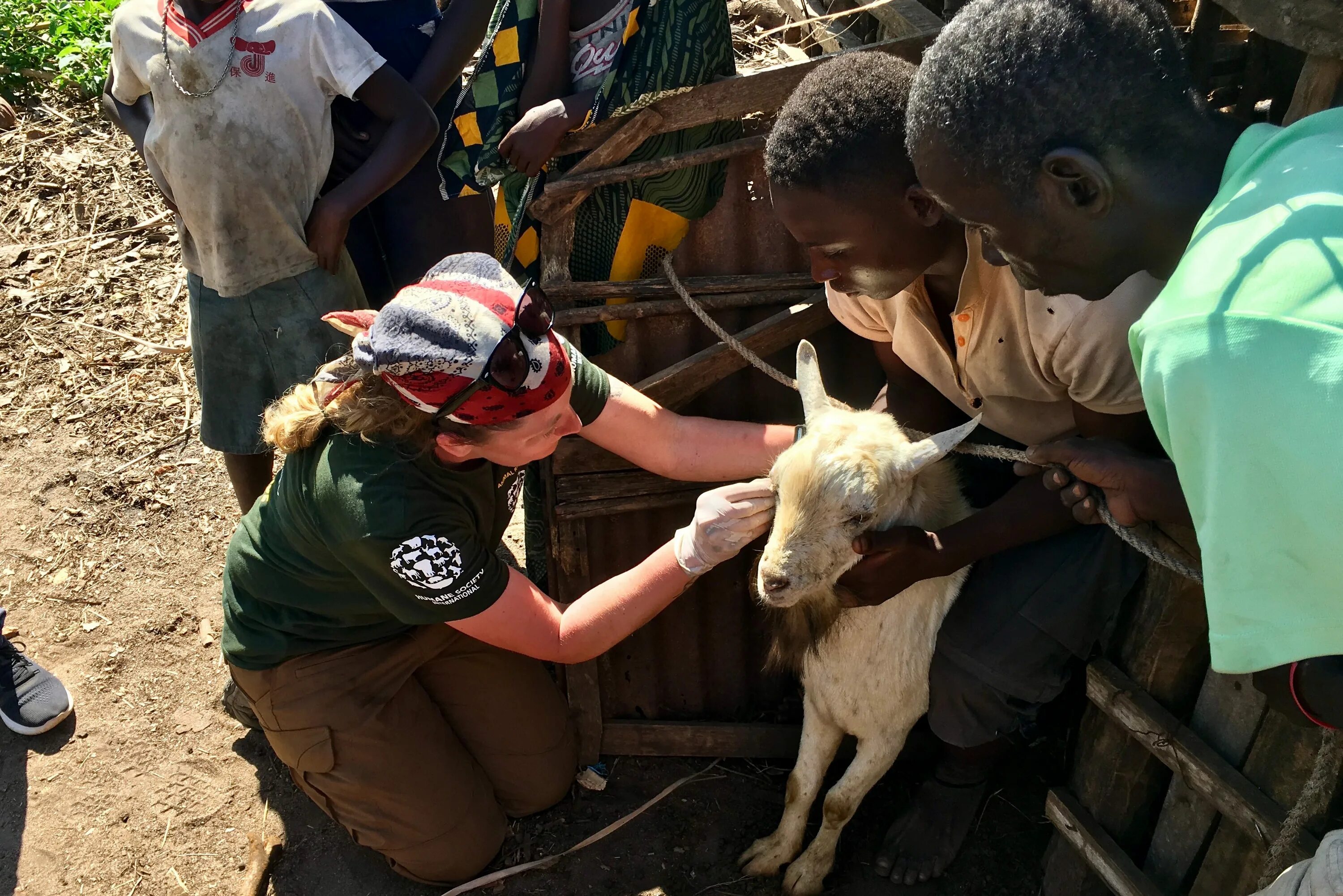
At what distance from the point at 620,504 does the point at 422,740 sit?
3.62ft

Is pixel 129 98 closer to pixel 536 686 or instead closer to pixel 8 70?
pixel 536 686

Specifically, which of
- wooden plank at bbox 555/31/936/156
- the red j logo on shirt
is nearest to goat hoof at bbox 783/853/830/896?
wooden plank at bbox 555/31/936/156

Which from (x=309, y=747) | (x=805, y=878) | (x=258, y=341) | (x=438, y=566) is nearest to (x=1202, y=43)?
(x=438, y=566)

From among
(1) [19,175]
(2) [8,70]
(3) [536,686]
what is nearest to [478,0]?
(3) [536,686]

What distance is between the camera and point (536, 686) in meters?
4.09

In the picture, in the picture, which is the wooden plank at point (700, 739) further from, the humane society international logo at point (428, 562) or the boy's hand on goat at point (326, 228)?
the boy's hand on goat at point (326, 228)

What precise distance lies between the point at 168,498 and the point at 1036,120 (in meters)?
4.91

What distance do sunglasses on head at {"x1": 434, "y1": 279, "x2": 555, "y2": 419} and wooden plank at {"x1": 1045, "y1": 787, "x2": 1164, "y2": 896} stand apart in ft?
7.00

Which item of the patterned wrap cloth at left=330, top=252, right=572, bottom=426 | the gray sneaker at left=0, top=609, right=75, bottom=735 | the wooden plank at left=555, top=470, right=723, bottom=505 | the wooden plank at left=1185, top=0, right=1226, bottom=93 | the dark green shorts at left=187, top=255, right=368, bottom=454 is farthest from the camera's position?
the gray sneaker at left=0, top=609, right=75, bottom=735

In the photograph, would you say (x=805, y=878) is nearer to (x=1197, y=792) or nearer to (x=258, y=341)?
(x=1197, y=792)

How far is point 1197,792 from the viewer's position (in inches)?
114

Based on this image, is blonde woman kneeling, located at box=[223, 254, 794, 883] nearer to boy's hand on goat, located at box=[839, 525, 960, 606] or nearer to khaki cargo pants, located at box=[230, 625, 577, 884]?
khaki cargo pants, located at box=[230, 625, 577, 884]

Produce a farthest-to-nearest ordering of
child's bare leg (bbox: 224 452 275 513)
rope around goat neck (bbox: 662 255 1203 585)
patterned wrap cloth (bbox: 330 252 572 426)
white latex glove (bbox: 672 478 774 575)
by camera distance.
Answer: child's bare leg (bbox: 224 452 275 513) < white latex glove (bbox: 672 478 774 575) < patterned wrap cloth (bbox: 330 252 572 426) < rope around goat neck (bbox: 662 255 1203 585)

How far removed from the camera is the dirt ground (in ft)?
12.8
